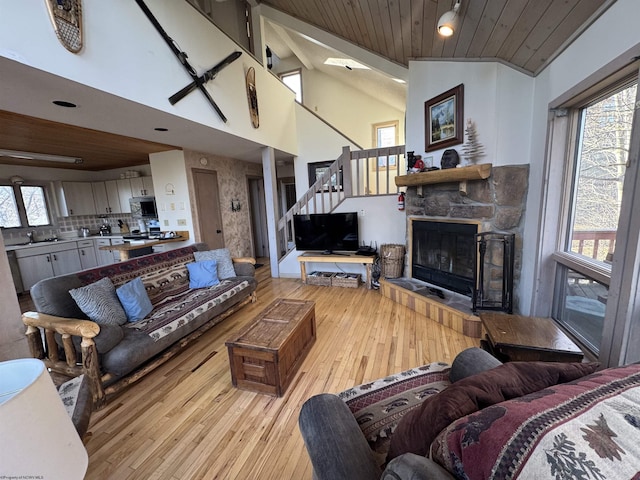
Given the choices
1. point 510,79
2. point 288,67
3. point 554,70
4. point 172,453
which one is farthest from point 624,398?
point 288,67

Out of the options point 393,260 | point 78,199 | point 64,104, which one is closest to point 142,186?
point 78,199

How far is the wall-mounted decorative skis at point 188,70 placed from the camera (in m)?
2.30

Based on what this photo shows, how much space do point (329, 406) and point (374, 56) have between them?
4247mm

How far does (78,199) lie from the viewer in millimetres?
5562

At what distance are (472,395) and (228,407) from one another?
5.66 feet

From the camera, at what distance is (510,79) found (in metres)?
2.43

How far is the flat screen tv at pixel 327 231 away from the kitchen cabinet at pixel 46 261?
4.50m

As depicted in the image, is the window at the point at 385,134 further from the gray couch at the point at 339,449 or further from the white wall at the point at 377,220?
the gray couch at the point at 339,449

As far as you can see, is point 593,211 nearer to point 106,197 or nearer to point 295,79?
point 295,79

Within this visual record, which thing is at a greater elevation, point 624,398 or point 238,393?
point 624,398

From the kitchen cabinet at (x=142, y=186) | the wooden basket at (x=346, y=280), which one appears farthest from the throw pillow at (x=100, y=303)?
the kitchen cabinet at (x=142, y=186)

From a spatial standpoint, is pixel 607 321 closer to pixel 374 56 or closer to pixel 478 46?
pixel 478 46

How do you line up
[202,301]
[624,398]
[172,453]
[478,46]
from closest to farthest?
[624,398] < [172,453] < [478,46] < [202,301]

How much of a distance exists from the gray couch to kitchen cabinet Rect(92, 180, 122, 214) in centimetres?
665
